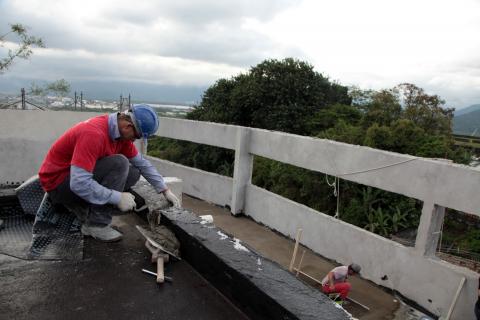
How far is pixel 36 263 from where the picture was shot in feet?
8.05

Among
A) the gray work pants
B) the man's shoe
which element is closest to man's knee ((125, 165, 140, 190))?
the gray work pants

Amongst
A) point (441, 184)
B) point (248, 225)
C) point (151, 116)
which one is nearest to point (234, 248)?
point (151, 116)

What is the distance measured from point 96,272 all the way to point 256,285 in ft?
3.64

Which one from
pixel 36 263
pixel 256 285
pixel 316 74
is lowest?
pixel 36 263

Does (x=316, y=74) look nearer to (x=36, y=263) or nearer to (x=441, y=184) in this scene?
(x=441, y=184)

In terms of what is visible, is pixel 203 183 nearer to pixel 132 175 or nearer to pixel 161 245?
pixel 132 175

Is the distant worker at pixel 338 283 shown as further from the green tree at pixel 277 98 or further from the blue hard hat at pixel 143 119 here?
the green tree at pixel 277 98

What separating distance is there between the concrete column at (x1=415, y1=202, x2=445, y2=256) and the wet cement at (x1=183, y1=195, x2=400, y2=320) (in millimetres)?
654

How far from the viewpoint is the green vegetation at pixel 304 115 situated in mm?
11523

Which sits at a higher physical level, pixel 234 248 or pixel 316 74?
pixel 316 74

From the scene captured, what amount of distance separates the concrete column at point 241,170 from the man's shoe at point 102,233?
10.8 feet

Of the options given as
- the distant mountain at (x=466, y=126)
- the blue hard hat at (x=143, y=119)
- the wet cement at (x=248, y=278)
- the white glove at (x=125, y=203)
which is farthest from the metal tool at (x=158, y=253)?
the distant mountain at (x=466, y=126)

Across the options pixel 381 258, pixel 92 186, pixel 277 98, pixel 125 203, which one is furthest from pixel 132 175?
pixel 277 98

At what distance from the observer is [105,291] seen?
2.17 m
